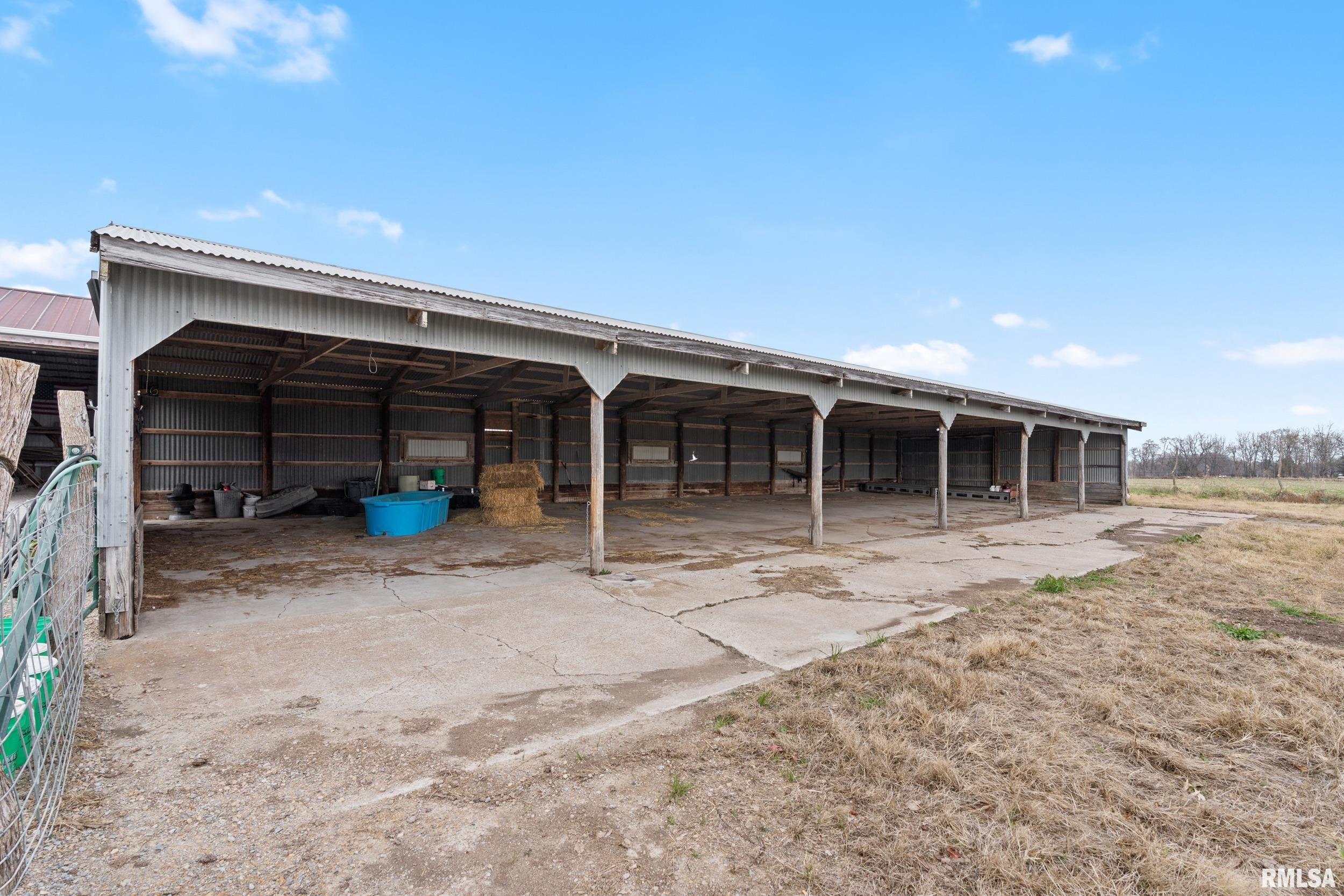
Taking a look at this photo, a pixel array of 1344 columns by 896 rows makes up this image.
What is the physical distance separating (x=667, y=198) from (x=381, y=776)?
2687 cm

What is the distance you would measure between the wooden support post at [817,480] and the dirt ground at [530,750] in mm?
3525

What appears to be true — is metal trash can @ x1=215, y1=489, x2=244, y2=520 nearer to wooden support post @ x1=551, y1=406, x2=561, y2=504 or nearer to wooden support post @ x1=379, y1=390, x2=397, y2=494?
wooden support post @ x1=379, y1=390, x2=397, y2=494

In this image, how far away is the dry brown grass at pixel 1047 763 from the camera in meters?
Answer: 1.97

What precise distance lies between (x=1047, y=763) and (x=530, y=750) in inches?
96.4

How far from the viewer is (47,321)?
36.7 feet

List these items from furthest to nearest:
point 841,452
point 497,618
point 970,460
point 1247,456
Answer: point 1247,456, point 841,452, point 970,460, point 497,618

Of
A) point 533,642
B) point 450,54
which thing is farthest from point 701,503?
point 450,54

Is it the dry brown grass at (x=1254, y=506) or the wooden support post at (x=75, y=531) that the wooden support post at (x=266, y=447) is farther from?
the dry brown grass at (x=1254, y=506)

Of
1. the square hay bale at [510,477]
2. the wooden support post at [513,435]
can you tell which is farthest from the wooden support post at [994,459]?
the square hay bale at [510,477]

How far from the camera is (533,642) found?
436 centimetres

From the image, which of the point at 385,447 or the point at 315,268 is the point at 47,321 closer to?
the point at 385,447

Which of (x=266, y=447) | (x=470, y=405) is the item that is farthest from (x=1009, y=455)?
(x=266, y=447)

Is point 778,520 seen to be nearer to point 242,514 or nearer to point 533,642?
point 533,642

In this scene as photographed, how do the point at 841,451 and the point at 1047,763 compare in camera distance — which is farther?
the point at 841,451
